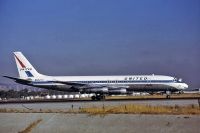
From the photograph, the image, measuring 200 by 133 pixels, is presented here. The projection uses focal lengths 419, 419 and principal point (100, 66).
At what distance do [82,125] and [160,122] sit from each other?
5.34m

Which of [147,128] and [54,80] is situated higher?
[54,80]

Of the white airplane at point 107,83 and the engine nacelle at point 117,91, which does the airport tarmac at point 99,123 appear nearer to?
the engine nacelle at point 117,91

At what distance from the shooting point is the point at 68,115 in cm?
2942

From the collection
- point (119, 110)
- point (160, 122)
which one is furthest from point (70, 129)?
point (160, 122)

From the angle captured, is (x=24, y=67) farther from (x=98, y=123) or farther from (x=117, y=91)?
(x=98, y=123)

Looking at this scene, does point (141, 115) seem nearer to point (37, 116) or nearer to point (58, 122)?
point (58, 122)

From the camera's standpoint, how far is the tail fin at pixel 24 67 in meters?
72.9

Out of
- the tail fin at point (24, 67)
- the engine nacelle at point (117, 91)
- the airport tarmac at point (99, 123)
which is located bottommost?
the airport tarmac at point (99, 123)

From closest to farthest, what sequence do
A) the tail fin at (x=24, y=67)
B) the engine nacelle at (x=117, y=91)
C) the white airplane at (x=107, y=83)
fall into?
the engine nacelle at (x=117, y=91), the white airplane at (x=107, y=83), the tail fin at (x=24, y=67)

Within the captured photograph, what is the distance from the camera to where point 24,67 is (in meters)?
74.2

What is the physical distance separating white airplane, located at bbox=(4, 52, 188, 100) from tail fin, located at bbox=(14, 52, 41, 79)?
1.40m

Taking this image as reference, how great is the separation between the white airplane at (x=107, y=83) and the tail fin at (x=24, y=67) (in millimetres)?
1400

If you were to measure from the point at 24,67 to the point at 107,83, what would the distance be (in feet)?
54.8

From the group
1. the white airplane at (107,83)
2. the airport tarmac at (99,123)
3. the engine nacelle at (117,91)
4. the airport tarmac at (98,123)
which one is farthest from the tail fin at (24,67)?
the airport tarmac at (99,123)
